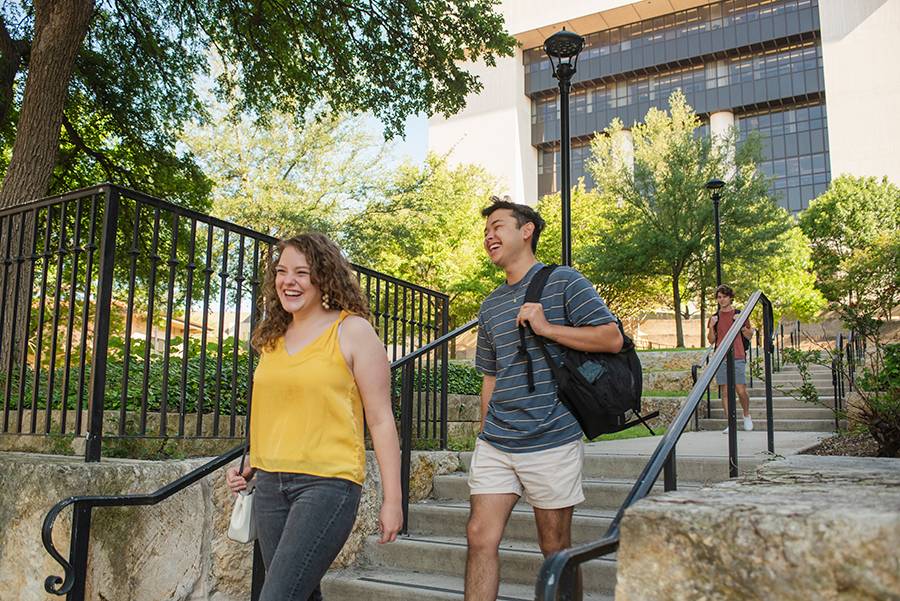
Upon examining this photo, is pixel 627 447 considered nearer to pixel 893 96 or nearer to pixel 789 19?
pixel 893 96

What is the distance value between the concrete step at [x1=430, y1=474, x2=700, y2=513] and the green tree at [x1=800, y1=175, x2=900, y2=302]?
110 ft

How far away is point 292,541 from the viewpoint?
219cm

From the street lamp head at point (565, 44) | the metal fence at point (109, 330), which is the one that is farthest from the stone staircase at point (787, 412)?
the metal fence at point (109, 330)

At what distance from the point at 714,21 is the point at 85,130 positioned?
44741 millimetres

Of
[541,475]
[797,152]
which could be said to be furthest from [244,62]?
[797,152]

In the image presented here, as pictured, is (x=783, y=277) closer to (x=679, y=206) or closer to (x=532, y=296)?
(x=679, y=206)

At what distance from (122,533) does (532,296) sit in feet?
6.76

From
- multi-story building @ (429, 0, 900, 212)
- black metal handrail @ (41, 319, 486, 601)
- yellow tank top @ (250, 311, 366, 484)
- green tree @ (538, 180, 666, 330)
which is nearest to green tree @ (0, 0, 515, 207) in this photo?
black metal handrail @ (41, 319, 486, 601)

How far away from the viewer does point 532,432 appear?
2902 millimetres

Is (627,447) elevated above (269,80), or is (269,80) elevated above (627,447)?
(269,80)

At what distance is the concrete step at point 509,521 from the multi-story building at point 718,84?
3533 centimetres

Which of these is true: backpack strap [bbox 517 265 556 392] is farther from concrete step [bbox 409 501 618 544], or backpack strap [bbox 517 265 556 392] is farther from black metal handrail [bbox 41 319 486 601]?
concrete step [bbox 409 501 618 544]

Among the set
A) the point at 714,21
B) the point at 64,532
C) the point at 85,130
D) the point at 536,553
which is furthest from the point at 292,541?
the point at 714,21

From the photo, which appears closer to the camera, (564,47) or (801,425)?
(564,47)
